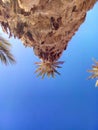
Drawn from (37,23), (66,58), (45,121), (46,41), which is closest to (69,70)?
(66,58)

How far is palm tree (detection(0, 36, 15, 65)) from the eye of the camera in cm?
361

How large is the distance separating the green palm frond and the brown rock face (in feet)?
1.65

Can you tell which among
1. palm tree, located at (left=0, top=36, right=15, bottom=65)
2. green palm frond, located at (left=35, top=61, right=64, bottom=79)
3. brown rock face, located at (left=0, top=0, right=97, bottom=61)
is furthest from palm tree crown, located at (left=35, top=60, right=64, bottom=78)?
brown rock face, located at (left=0, top=0, right=97, bottom=61)

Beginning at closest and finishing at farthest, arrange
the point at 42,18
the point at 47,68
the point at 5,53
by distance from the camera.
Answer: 1. the point at 42,18
2. the point at 47,68
3. the point at 5,53

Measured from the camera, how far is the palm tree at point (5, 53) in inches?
142

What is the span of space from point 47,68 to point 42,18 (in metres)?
1.17

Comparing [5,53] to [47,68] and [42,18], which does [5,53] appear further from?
[42,18]

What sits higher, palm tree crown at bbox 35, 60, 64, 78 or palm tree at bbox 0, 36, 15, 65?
palm tree at bbox 0, 36, 15, 65

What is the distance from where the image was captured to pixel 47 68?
3.42m

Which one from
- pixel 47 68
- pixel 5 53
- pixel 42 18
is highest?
pixel 5 53

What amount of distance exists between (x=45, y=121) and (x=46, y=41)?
156 centimetres


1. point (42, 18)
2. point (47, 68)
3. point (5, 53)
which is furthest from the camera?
point (5, 53)

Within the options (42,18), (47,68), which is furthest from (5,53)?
(42,18)

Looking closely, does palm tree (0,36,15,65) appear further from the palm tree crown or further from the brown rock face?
the brown rock face
